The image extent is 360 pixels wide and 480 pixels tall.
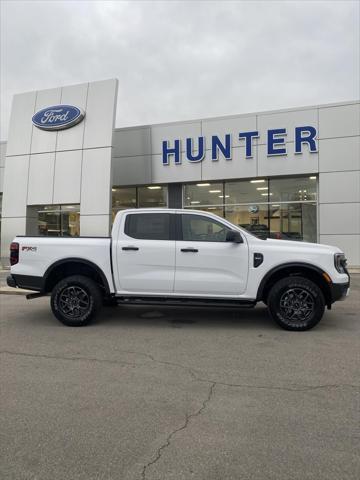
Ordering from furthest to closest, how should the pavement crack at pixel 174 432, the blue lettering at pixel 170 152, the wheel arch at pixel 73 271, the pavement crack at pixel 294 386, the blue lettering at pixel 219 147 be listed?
the blue lettering at pixel 170 152 → the blue lettering at pixel 219 147 → the wheel arch at pixel 73 271 → the pavement crack at pixel 294 386 → the pavement crack at pixel 174 432

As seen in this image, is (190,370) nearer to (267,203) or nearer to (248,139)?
(267,203)

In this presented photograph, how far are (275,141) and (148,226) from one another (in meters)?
13.2

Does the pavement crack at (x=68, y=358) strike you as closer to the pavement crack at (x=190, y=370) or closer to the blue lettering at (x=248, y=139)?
the pavement crack at (x=190, y=370)

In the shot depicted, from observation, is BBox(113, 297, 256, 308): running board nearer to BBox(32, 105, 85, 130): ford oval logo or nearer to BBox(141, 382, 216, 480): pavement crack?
BBox(141, 382, 216, 480): pavement crack

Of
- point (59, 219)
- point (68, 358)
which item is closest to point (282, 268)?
point (68, 358)

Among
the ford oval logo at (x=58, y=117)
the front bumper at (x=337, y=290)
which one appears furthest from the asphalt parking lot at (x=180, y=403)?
the ford oval logo at (x=58, y=117)

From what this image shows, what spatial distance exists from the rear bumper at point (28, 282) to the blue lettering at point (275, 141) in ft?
46.1

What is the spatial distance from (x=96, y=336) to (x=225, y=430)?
Result: 11.4 ft

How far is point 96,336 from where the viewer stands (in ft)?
21.1

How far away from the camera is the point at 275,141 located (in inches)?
736

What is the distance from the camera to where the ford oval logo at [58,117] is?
20172mm

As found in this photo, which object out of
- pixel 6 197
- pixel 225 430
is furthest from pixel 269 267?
pixel 6 197

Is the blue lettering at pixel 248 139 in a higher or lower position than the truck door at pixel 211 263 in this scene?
higher

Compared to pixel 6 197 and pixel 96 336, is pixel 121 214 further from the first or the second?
pixel 6 197
